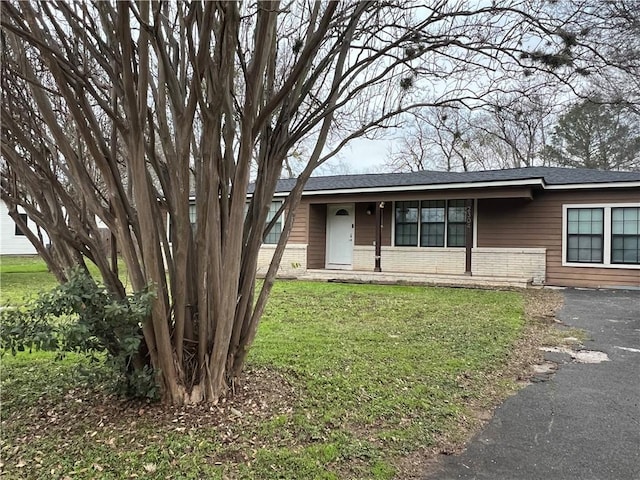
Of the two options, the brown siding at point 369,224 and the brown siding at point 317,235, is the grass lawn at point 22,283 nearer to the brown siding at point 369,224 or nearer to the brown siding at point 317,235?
the brown siding at point 317,235

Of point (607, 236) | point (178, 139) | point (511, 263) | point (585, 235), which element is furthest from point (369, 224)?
point (178, 139)

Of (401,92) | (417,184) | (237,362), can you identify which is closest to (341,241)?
(417,184)

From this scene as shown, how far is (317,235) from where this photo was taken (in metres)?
15.2

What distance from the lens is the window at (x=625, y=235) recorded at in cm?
1102

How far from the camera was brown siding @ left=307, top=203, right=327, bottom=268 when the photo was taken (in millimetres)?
14875

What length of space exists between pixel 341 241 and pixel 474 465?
12.7 m

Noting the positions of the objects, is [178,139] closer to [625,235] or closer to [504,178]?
[504,178]

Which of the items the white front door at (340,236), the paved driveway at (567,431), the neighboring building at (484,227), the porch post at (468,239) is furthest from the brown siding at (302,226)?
the paved driveway at (567,431)

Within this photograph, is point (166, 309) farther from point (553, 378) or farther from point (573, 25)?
point (573, 25)

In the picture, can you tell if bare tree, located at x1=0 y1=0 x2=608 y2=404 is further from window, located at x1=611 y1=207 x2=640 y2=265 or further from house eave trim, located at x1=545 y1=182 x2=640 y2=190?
window, located at x1=611 y1=207 x2=640 y2=265

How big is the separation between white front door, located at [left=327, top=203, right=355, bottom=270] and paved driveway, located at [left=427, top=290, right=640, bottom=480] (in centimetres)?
1007

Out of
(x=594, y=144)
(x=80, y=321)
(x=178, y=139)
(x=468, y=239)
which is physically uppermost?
(x=594, y=144)

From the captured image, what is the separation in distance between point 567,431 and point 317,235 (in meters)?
12.3

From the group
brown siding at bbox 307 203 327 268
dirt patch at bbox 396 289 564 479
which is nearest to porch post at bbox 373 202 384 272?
brown siding at bbox 307 203 327 268
